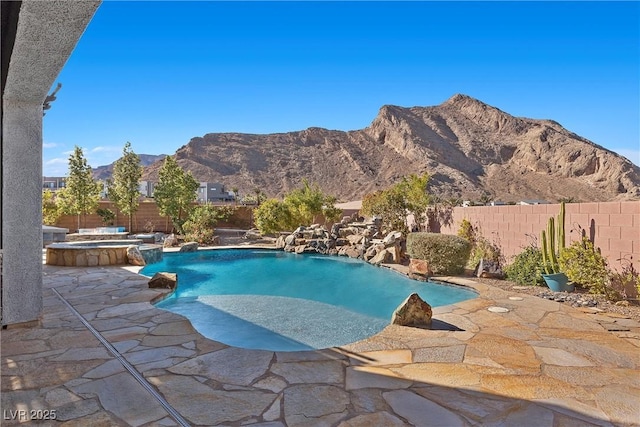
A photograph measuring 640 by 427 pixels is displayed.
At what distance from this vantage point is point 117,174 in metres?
19.8

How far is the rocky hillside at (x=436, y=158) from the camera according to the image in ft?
163

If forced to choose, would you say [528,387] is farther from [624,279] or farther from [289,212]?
[289,212]


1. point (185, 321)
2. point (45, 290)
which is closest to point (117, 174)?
point (45, 290)

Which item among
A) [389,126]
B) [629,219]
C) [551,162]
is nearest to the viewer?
[629,219]

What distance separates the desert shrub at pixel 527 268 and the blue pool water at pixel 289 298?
4.09ft

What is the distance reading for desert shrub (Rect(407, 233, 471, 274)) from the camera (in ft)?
30.3

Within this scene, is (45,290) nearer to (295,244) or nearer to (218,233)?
(295,244)

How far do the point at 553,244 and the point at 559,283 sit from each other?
126 centimetres

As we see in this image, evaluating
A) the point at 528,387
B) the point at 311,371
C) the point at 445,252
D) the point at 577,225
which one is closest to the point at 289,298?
the point at 445,252

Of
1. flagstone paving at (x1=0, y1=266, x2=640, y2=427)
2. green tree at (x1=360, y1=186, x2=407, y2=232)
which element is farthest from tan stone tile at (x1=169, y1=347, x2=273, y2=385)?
green tree at (x1=360, y1=186, x2=407, y2=232)

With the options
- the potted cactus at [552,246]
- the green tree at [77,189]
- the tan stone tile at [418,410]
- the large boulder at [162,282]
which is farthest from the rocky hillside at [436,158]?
the tan stone tile at [418,410]

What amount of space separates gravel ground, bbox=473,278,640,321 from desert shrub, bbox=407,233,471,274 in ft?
5.76

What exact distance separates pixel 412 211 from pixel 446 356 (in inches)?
475

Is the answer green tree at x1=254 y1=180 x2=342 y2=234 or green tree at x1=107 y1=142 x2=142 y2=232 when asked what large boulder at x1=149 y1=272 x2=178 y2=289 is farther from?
green tree at x1=107 y1=142 x2=142 y2=232
